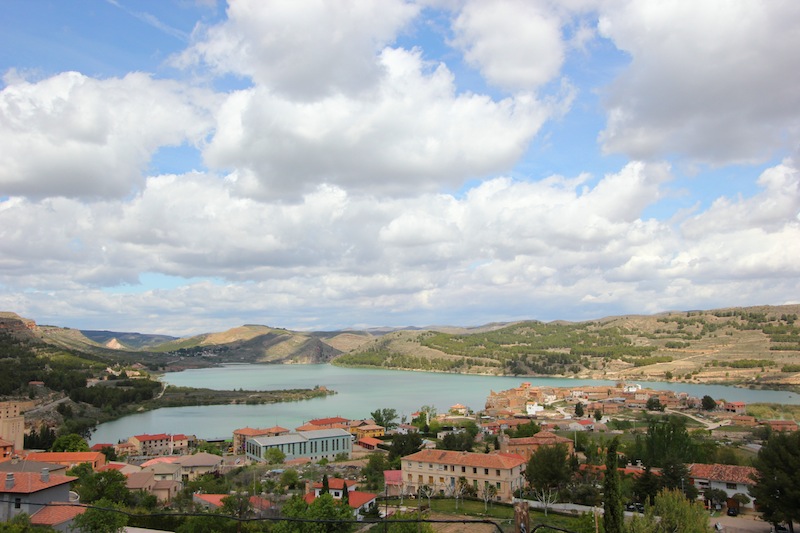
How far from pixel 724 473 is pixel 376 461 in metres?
11.7

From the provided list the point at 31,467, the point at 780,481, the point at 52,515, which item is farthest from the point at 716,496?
the point at 31,467

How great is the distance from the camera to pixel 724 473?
1720 cm

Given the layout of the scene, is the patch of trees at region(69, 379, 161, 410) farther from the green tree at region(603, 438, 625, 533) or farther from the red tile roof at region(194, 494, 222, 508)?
the green tree at region(603, 438, 625, 533)

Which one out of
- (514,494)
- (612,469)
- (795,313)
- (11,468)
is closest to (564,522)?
(514,494)

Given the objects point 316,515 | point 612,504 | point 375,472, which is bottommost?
point 375,472

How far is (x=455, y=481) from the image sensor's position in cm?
1830

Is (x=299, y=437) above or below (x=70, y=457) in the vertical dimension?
below

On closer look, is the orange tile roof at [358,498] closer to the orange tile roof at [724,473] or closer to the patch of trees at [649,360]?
the orange tile roof at [724,473]

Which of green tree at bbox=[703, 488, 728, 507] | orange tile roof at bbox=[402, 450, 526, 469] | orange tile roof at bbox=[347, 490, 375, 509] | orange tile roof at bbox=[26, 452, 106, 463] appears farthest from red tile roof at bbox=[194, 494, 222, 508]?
green tree at bbox=[703, 488, 728, 507]

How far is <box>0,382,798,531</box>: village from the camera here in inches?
619

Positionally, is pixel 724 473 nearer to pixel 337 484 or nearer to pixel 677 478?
pixel 677 478

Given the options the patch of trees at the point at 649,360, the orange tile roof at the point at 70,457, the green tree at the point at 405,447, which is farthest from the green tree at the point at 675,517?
the patch of trees at the point at 649,360

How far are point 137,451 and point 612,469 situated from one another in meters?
29.3

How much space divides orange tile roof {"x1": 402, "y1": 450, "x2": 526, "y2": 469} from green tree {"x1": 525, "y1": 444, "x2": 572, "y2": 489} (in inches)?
28.2
